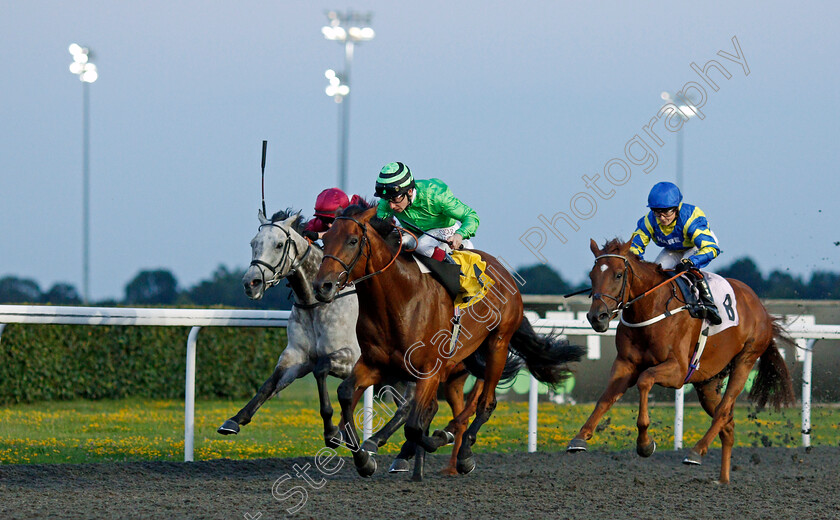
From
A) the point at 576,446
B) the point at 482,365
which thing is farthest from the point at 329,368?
the point at 576,446

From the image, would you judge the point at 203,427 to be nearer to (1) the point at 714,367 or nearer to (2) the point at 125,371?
(2) the point at 125,371

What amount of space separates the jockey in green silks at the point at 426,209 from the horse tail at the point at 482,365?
738 mm

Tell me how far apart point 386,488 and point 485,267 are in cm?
141

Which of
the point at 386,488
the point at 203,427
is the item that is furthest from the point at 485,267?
the point at 203,427

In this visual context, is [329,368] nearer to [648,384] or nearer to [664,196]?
[648,384]

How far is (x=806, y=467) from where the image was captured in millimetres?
6359

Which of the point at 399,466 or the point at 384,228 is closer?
the point at 384,228

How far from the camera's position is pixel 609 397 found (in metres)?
4.85

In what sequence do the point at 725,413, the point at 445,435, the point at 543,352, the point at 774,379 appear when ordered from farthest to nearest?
the point at 774,379 → the point at 543,352 → the point at 725,413 → the point at 445,435

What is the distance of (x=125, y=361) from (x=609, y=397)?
A: 6930mm

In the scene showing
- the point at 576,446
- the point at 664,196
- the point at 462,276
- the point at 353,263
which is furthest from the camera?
the point at 664,196

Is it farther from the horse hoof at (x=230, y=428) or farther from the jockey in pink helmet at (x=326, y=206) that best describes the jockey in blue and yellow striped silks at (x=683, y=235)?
the horse hoof at (x=230, y=428)

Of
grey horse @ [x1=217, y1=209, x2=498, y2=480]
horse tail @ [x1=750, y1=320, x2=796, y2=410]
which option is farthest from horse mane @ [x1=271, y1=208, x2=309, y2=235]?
A: horse tail @ [x1=750, y1=320, x2=796, y2=410]

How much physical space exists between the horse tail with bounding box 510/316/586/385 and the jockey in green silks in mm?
918
